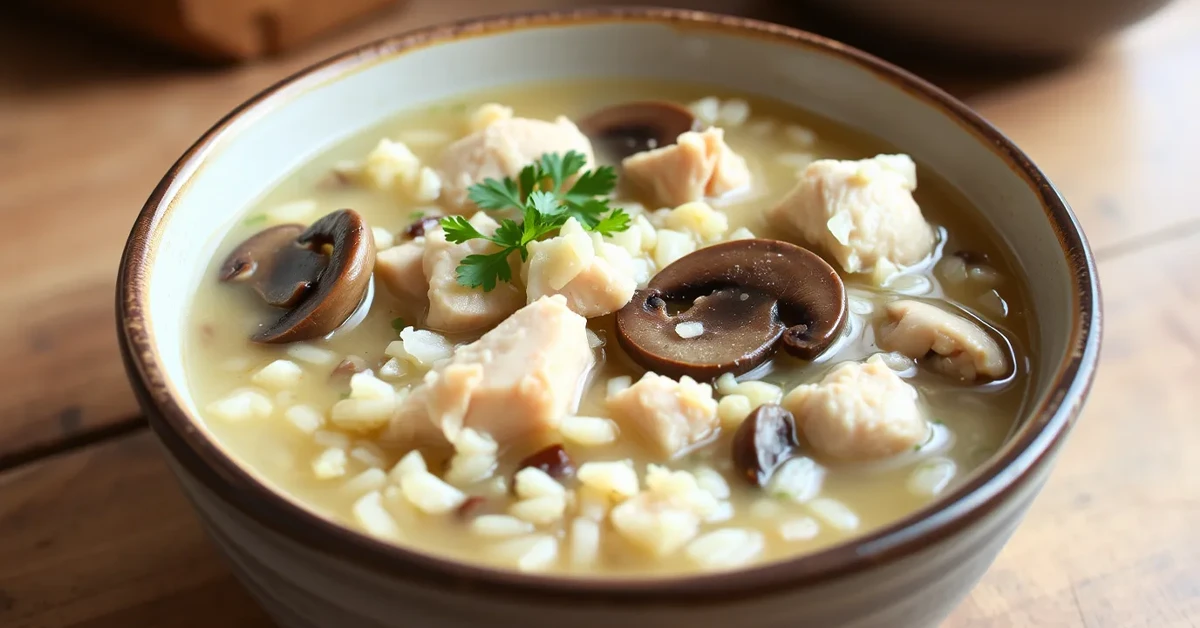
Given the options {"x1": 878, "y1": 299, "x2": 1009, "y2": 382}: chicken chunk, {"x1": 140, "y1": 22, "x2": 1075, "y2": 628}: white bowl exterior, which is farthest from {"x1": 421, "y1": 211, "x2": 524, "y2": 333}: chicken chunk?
{"x1": 878, "y1": 299, "x2": 1009, "y2": 382}: chicken chunk

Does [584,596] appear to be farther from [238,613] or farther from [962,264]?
[962,264]

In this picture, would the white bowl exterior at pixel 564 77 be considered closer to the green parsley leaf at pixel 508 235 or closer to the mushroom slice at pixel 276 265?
the mushroom slice at pixel 276 265

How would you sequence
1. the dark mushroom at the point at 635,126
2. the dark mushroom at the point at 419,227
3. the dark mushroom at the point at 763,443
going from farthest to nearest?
the dark mushroom at the point at 635,126 < the dark mushroom at the point at 419,227 < the dark mushroom at the point at 763,443

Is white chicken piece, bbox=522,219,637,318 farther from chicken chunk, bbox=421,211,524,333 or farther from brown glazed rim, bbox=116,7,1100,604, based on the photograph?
brown glazed rim, bbox=116,7,1100,604

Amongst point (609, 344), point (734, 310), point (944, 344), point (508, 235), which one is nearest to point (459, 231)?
point (508, 235)

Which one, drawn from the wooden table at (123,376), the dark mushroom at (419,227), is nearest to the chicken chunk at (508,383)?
the dark mushroom at (419,227)

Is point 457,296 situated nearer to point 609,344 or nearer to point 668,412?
point 609,344
